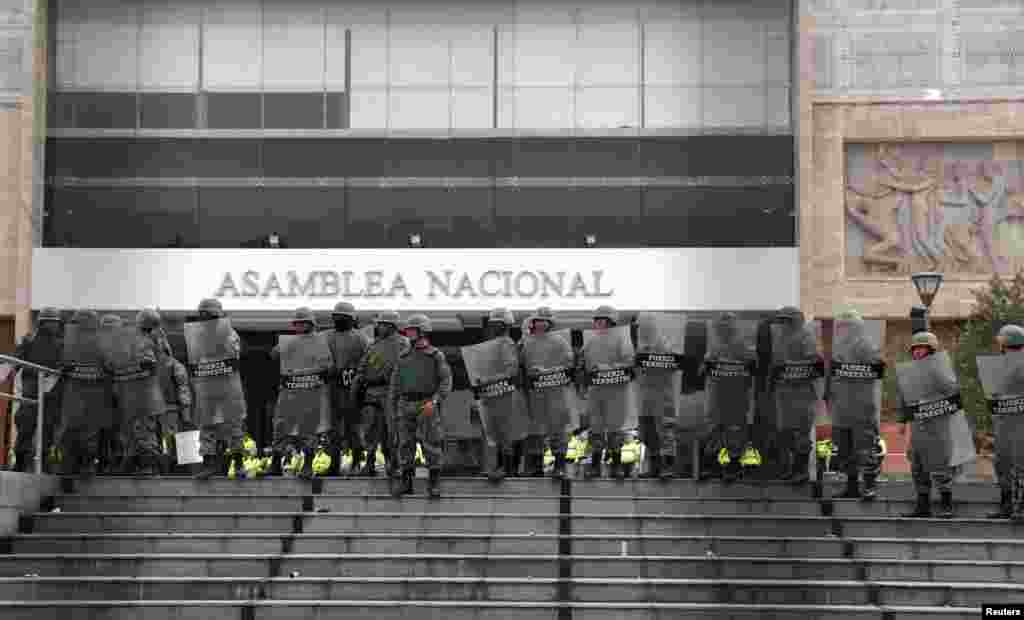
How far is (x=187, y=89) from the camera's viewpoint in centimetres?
3631

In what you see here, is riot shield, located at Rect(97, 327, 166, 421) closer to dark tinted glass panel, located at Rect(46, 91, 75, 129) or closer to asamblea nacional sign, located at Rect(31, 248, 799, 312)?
asamblea nacional sign, located at Rect(31, 248, 799, 312)

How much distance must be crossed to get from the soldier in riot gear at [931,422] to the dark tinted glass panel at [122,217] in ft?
68.0

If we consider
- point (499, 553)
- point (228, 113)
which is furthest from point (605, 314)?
point (228, 113)

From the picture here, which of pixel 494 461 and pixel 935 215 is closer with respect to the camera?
pixel 494 461

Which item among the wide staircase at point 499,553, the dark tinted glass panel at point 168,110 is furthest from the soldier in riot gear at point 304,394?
the dark tinted glass panel at point 168,110

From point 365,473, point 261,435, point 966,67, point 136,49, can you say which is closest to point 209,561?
point 365,473

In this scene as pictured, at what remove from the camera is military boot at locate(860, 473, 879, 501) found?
17422 mm

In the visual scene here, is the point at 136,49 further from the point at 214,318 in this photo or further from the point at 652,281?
the point at 214,318

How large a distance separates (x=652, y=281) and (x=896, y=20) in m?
7.29

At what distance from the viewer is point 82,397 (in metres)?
18.6

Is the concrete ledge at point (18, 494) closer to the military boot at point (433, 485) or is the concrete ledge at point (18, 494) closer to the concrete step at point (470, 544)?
the concrete step at point (470, 544)

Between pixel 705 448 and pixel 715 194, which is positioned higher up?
pixel 715 194

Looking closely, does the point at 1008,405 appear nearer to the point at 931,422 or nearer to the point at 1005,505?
the point at 931,422

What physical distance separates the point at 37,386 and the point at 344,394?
318cm
